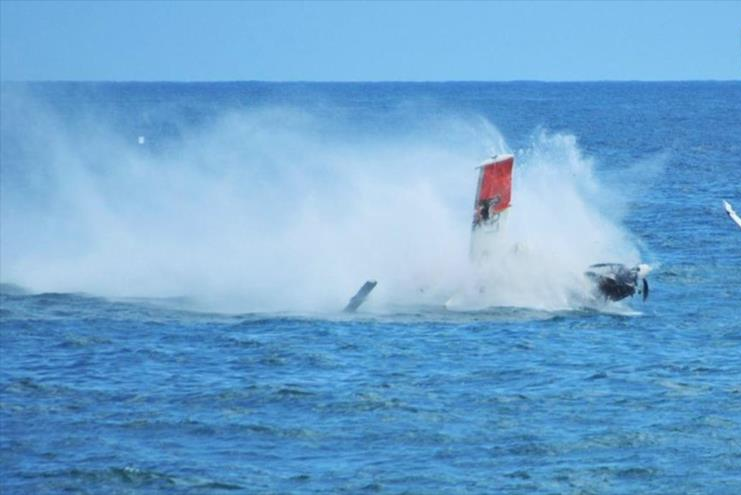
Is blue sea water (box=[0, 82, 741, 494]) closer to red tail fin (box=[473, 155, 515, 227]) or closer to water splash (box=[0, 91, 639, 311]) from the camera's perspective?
water splash (box=[0, 91, 639, 311])

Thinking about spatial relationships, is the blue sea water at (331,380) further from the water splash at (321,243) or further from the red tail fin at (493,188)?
the red tail fin at (493,188)

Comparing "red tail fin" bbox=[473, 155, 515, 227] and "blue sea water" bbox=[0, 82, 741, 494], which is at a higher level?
"red tail fin" bbox=[473, 155, 515, 227]

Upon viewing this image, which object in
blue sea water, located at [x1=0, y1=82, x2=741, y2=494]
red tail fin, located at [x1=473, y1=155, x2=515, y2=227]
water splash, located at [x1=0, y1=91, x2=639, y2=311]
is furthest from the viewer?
water splash, located at [x1=0, y1=91, x2=639, y2=311]

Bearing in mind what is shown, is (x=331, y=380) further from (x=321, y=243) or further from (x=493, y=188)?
(x=321, y=243)

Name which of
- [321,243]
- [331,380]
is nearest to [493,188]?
[321,243]

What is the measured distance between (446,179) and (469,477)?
5150 centimetres

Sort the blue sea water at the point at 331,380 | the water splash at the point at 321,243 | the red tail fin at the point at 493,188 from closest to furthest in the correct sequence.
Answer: the blue sea water at the point at 331,380, the red tail fin at the point at 493,188, the water splash at the point at 321,243

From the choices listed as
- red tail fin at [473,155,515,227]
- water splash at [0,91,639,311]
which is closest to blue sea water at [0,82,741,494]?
water splash at [0,91,639,311]

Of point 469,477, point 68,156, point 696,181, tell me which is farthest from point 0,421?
point 68,156

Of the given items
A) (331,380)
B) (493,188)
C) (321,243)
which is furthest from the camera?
(321,243)

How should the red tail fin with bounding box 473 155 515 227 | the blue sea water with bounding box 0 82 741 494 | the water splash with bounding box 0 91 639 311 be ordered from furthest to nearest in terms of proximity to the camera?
1. the water splash with bounding box 0 91 639 311
2. the red tail fin with bounding box 473 155 515 227
3. the blue sea water with bounding box 0 82 741 494

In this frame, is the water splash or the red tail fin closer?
the red tail fin

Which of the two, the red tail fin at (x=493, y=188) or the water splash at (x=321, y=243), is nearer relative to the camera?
the red tail fin at (x=493, y=188)

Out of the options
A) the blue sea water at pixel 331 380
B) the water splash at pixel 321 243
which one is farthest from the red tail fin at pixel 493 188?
the blue sea water at pixel 331 380
